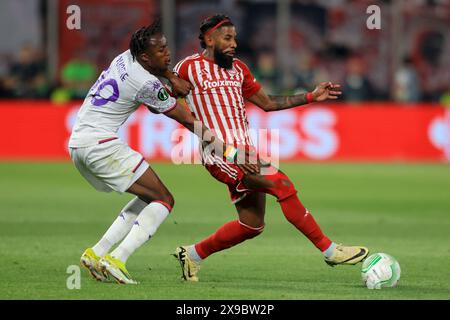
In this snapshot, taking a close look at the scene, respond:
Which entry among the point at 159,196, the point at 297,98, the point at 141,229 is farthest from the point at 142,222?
the point at 297,98

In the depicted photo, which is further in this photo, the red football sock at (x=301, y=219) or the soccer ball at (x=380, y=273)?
the red football sock at (x=301, y=219)

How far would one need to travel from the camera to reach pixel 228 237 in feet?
31.4

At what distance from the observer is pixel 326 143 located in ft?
77.6

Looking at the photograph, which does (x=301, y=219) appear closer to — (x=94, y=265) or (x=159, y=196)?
(x=159, y=196)

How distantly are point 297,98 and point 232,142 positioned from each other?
2.54 ft

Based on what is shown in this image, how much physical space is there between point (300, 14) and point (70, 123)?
6.68m

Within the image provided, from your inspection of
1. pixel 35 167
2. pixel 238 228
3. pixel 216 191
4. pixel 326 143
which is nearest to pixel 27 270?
pixel 238 228

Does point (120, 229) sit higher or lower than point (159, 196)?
lower

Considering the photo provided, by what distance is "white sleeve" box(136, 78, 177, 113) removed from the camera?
887cm

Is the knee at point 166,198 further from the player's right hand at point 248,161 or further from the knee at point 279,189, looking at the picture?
the knee at point 279,189

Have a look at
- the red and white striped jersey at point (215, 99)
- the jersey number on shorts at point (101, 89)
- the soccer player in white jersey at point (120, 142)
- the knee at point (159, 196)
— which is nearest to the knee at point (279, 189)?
the red and white striped jersey at point (215, 99)

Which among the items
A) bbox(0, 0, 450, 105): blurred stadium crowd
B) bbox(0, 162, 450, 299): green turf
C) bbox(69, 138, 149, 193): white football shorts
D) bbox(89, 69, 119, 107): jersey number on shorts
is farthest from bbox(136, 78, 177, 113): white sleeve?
bbox(0, 0, 450, 105): blurred stadium crowd

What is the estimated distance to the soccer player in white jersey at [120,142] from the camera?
892cm

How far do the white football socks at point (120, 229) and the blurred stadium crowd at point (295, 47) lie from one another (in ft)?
47.9
